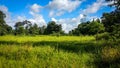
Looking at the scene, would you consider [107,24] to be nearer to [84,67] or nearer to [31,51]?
[31,51]

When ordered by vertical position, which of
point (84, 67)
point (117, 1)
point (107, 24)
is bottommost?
point (84, 67)

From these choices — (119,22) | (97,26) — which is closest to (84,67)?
(119,22)

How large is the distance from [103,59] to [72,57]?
167 cm

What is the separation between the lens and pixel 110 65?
9219mm

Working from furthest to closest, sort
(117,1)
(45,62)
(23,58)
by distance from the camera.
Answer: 1. (117,1)
2. (23,58)
3. (45,62)

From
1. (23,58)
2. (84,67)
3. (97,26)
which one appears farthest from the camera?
(97,26)

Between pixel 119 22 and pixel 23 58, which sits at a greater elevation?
pixel 119 22

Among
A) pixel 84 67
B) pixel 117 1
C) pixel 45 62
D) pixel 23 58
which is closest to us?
pixel 84 67

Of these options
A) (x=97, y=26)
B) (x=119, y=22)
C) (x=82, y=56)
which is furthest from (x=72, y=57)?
(x=97, y=26)

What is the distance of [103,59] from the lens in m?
10.4

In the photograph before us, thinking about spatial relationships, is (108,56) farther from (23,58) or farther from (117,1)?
(117,1)

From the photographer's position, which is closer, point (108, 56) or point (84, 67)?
point (84, 67)

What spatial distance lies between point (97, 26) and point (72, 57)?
62541 mm

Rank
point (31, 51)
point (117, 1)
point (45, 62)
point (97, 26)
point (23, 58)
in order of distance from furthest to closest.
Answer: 1. point (97, 26)
2. point (117, 1)
3. point (31, 51)
4. point (23, 58)
5. point (45, 62)
